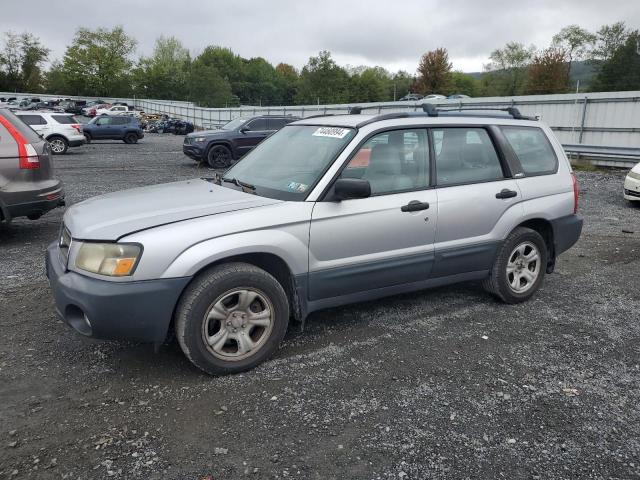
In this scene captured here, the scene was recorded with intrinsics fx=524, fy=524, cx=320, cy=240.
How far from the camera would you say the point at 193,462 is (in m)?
2.64

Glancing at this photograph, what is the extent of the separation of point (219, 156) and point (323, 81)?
46231 millimetres

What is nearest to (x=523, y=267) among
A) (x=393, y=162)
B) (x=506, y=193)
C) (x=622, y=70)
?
(x=506, y=193)

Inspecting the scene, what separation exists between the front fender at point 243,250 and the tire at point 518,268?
203 cm

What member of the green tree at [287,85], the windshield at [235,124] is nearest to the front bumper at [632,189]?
the windshield at [235,124]

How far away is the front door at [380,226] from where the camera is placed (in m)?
3.75

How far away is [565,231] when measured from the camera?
5078 millimetres

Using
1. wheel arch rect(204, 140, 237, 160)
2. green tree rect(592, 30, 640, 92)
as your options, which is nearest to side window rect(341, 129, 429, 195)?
wheel arch rect(204, 140, 237, 160)

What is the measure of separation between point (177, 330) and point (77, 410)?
72 centimetres

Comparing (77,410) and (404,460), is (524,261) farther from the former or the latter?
(77,410)

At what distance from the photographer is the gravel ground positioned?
267cm

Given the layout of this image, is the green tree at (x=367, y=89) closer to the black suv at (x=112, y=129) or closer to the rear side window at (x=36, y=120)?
the black suv at (x=112, y=129)

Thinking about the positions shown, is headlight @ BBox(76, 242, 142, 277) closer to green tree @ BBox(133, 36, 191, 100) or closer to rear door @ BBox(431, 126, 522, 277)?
rear door @ BBox(431, 126, 522, 277)

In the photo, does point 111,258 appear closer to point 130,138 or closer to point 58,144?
point 58,144

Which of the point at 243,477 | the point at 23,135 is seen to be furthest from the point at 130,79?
the point at 243,477
